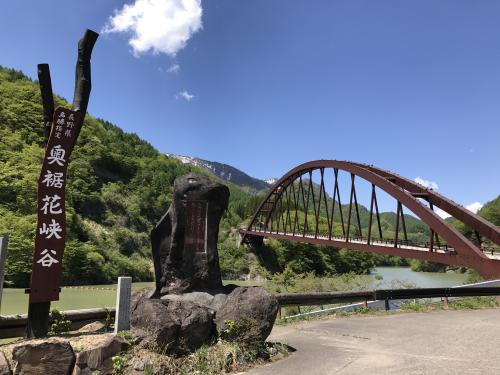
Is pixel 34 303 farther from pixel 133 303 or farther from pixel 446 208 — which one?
pixel 446 208

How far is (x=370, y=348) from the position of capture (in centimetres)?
675

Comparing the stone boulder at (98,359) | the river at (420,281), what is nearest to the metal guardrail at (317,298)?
the stone boulder at (98,359)

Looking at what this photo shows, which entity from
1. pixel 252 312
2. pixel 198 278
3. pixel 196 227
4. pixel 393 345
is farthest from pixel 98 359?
pixel 393 345

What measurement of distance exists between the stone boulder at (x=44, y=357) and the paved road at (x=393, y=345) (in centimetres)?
230

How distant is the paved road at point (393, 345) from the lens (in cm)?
552

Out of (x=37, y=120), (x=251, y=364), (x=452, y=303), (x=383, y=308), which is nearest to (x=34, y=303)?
(x=251, y=364)

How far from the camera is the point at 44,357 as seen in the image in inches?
182

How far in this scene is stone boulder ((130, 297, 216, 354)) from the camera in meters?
5.32

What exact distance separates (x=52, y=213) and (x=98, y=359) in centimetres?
195

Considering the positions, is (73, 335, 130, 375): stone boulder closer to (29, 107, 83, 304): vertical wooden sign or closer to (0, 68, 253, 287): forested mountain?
(29, 107, 83, 304): vertical wooden sign

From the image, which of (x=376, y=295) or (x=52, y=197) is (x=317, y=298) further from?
(x=52, y=197)

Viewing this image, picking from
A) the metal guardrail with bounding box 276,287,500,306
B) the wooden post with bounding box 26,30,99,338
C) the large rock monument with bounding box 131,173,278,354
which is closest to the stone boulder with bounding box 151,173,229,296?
the large rock monument with bounding box 131,173,278,354

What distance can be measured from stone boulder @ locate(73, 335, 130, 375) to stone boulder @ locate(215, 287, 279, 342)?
168 cm

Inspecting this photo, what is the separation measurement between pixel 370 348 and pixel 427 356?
3.07ft
